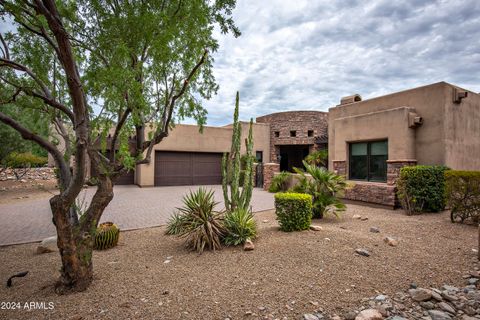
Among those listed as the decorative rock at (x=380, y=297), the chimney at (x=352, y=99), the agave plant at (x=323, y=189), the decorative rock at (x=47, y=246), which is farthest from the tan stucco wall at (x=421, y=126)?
the decorative rock at (x=47, y=246)

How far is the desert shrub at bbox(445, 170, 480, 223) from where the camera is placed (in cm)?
684

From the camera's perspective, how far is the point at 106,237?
5457 millimetres

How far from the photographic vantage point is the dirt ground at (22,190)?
13061mm

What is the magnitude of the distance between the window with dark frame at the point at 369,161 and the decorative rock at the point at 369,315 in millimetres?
9223

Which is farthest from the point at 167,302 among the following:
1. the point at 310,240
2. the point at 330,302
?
the point at 310,240

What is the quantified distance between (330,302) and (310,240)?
2.06 meters

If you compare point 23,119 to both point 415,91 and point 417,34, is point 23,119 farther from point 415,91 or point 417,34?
point 415,91

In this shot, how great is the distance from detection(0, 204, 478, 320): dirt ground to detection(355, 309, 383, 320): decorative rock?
23cm

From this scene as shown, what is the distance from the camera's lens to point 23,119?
1141cm

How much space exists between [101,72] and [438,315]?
5.48 metres

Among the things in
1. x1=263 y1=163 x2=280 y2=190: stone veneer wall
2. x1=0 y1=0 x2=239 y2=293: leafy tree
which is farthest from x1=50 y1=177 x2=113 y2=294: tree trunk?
x1=263 y1=163 x2=280 y2=190: stone veneer wall

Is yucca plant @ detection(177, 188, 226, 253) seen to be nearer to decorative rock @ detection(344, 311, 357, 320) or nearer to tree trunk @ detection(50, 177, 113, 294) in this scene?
tree trunk @ detection(50, 177, 113, 294)

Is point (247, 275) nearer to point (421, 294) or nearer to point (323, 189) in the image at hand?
point (421, 294)

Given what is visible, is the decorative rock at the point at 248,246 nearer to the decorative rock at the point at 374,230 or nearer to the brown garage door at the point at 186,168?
the decorative rock at the point at 374,230
